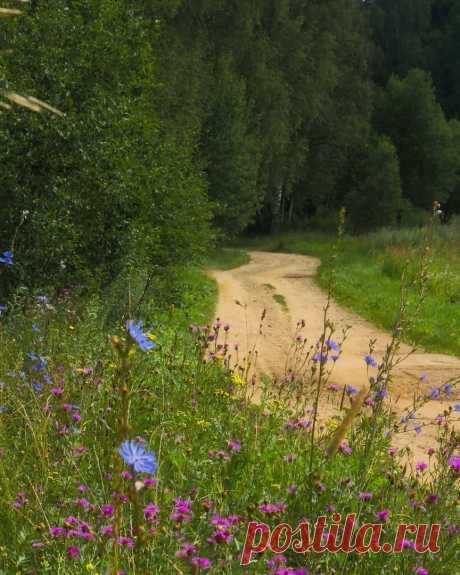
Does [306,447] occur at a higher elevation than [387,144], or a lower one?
lower

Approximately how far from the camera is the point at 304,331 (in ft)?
35.1

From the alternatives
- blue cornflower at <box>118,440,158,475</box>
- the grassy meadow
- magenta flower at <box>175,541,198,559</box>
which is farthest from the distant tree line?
the grassy meadow

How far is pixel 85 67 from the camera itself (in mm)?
9250

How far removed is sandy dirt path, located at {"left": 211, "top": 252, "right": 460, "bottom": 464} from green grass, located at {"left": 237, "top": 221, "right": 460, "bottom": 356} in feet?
1.45

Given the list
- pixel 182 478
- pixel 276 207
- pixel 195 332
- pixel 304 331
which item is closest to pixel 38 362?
pixel 195 332

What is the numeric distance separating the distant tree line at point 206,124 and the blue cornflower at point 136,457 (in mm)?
1128

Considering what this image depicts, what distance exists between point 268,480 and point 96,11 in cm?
820

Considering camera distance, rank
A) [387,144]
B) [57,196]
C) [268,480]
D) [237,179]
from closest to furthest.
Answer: [268,480]
[57,196]
[237,179]
[387,144]

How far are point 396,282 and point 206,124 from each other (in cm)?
1096

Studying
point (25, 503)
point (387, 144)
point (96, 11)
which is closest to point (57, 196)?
point (96, 11)

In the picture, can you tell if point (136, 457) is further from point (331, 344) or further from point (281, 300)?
point (281, 300)

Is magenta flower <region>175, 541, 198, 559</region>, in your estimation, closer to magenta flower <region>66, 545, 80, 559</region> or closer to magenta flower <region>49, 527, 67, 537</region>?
magenta flower <region>66, 545, 80, 559</region>

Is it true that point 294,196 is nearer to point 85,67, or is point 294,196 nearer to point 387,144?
point 387,144

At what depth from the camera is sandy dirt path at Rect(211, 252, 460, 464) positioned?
7578 mm
